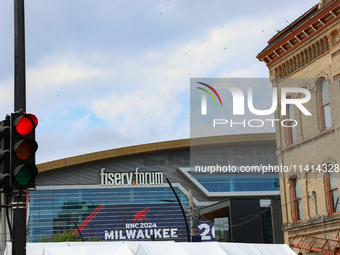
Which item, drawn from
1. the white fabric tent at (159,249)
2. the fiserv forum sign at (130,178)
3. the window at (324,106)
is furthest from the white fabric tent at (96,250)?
the fiserv forum sign at (130,178)

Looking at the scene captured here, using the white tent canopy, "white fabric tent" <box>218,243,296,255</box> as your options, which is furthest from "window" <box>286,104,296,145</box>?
the white tent canopy

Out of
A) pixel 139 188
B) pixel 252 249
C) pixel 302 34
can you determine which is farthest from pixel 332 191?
pixel 139 188

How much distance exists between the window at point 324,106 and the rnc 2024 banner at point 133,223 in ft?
137

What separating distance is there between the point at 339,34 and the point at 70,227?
49481 mm

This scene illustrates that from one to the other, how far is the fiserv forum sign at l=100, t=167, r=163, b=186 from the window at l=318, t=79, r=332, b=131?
44.4 metres

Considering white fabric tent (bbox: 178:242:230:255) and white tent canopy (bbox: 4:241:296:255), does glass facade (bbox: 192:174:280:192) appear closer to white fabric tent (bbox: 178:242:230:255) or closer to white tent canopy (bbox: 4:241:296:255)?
white tent canopy (bbox: 4:241:296:255)

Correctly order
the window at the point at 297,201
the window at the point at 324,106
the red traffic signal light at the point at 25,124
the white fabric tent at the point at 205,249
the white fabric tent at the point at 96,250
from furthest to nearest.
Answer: the window at the point at 297,201 < the window at the point at 324,106 < the white fabric tent at the point at 205,249 < the white fabric tent at the point at 96,250 < the red traffic signal light at the point at 25,124

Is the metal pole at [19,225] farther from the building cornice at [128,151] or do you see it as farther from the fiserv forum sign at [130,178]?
the fiserv forum sign at [130,178]

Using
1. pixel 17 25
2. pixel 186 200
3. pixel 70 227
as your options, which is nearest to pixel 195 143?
pixel 186 200

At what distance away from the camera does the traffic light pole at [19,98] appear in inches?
276

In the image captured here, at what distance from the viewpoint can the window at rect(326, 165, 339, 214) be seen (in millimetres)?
21531

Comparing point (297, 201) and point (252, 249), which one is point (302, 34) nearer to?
point (297, 201)

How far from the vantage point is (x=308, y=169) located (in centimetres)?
2300

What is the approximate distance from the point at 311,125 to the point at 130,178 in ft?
148
